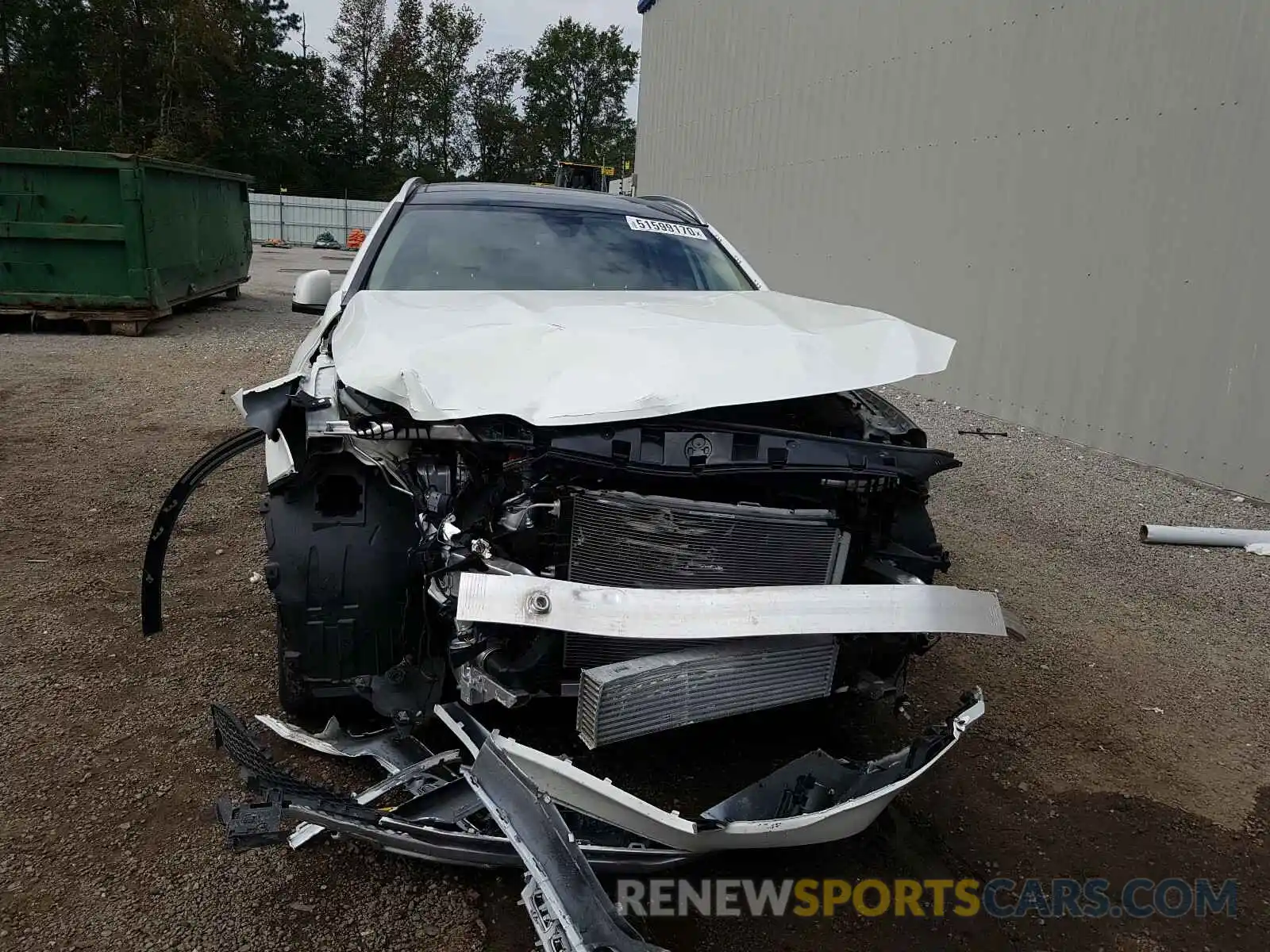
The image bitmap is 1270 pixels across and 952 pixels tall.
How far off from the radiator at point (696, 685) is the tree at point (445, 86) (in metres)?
51.8

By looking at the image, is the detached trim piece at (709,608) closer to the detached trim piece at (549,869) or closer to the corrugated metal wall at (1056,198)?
the detached trim piece at (549,869)

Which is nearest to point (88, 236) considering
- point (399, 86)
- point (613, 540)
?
point (613, 540)

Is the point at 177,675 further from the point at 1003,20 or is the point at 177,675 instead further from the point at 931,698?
the point at 1003,20

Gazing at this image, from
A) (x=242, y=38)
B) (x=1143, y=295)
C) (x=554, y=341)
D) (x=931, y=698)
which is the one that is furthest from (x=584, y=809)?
(x=242, y=38)

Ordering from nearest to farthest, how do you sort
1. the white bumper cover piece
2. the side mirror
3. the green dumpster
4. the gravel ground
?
the white bumper cover piece < the gravel ground < the side mirror < the green dumpster

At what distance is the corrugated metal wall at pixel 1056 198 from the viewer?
20.1 feet

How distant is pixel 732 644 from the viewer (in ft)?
7.09

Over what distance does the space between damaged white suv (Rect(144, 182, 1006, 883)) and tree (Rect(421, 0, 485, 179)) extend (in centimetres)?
5125

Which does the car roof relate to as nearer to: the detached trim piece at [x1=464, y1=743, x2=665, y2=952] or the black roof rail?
the black roof rail

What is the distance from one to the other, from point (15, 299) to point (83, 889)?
9.94 meters

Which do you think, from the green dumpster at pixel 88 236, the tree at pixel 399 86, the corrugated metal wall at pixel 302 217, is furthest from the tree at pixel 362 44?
the green dumpster at pixel 88 236

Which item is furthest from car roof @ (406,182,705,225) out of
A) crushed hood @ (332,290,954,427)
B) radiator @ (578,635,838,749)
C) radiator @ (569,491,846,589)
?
radiator @ (578,635,838,749)

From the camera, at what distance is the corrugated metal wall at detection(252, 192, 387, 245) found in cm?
3288

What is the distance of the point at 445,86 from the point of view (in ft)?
168
